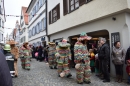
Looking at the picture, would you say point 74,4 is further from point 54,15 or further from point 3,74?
point 3,74

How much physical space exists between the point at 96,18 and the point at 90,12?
2.18 ft

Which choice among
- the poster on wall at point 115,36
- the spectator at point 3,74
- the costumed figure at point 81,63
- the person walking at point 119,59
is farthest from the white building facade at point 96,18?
the spectator at point 3,74

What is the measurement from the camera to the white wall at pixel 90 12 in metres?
6.48

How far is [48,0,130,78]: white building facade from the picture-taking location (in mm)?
6363

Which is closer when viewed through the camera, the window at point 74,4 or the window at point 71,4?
the window at point 71,4

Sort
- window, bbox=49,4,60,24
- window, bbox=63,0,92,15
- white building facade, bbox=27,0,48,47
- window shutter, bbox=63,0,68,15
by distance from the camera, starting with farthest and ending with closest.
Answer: white building facade, bbox=27,0,48,47, window, bbox=49,4,60,24, window shutter, bbox=63,0,68,15, window, bbox=63,0,92,15

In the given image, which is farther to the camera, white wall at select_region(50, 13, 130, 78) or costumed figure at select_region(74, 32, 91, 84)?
white wall at select_region(50, 13, 130, 78)

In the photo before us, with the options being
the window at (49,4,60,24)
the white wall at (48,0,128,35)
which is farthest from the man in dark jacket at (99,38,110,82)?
the window at (49,4,60,24)

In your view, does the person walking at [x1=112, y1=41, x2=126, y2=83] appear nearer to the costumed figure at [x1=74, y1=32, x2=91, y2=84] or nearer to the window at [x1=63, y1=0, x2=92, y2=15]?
the costumed figure at [x1=74, y1=32, x2=91, y2=84]

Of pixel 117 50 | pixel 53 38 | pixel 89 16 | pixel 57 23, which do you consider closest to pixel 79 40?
pixel 117 50

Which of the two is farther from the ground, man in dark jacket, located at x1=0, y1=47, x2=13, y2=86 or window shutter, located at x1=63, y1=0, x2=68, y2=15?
window shutter, located at x1=63, y1=0, x2=68, y2=15

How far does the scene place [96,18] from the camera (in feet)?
25.2

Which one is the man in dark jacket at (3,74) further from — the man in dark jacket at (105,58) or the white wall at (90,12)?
the white wall at (90,12)

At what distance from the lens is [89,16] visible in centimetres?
823
